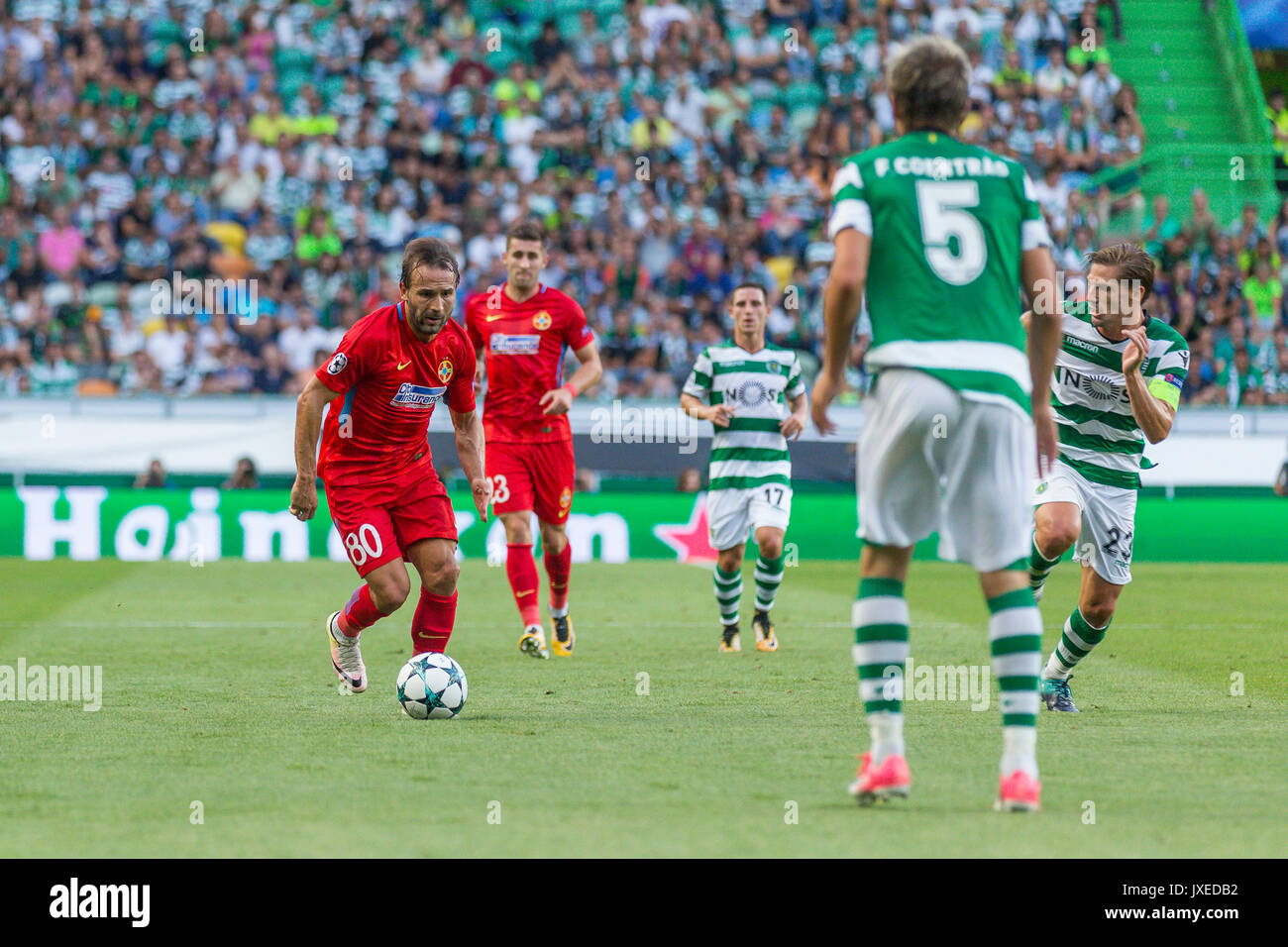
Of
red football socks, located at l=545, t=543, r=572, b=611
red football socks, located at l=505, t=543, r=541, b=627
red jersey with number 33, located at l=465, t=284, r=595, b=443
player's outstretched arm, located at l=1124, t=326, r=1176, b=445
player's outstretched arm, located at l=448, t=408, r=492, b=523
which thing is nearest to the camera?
player's outstretched arm, located at l=1124, t=326, r=1176, b=445

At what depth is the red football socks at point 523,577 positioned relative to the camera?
417 inches

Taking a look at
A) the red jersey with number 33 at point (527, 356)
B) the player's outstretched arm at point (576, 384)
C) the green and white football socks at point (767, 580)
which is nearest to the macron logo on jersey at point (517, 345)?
the red jersey with number 33 at point (527, 356)

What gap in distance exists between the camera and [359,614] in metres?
7.97

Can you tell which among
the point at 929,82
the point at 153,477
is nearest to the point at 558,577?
the point at 929,82

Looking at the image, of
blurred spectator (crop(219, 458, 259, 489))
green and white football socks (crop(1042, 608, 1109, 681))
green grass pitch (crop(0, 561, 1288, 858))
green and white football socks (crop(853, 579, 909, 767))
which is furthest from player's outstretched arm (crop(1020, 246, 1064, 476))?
blurred spectator (crop(219, 458, 259, 489))

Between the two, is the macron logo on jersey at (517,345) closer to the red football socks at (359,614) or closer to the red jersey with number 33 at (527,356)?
the red jersey with number 33 at (527,356)

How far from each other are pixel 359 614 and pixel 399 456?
2.63 ft

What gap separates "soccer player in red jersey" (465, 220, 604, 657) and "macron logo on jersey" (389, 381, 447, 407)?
3.03 meters

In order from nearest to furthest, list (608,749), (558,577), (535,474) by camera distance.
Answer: (608,749) → (558,577) → (535,474)

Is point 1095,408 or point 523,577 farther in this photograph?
point 523,577

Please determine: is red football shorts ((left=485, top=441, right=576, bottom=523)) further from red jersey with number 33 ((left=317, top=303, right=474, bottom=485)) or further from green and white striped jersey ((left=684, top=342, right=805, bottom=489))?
red jersey with number 33 ((left=317, top=303, right=474, bottom=485))

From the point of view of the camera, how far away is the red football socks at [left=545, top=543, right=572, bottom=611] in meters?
10.7

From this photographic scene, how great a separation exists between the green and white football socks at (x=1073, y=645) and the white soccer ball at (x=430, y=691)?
282cm

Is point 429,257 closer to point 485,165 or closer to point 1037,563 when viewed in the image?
point 1037,563
